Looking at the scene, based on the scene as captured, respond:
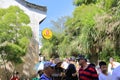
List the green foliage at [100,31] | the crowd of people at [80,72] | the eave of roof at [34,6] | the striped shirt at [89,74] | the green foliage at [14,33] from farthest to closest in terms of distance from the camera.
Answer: the eave of roof at [34,6], the green foliage at [14,33], the green foliage at [100,31], the striped shirt at [89,74], the crowd of people at [80,72]

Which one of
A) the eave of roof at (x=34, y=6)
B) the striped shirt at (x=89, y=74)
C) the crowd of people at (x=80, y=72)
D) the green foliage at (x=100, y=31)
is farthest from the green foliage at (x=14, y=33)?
the striped shirt at (x=89, y=74)

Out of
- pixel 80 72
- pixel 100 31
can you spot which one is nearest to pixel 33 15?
pixel 100 31

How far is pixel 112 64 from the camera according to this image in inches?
Answer: 559

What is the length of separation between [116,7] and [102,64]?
38.0 feet

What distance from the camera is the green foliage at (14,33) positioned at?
2897 cm

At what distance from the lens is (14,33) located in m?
29.6

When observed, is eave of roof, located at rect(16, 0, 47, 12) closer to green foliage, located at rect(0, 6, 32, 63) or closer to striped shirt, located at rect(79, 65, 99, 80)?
green foliage, located at rect(0, 6, 32, 63)

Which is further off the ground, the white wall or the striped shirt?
the white wall

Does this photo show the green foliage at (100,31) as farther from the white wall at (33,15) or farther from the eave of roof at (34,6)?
the eave of roof at (34,6)

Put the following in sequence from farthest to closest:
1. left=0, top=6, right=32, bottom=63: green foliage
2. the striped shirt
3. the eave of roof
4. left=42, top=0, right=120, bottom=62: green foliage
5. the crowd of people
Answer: the eave of roof < left=0, top=6, right=32, bottom=63: green foliage < left=42, top=0, right=120, bottom=62: green foliage < the striped shirt < the crowd of people

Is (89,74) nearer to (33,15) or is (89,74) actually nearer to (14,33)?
(14,33)

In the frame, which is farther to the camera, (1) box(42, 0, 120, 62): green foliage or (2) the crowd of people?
(1) box(42, 0, 120, 62): green foliage

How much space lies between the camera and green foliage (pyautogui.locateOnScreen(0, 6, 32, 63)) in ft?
95.0

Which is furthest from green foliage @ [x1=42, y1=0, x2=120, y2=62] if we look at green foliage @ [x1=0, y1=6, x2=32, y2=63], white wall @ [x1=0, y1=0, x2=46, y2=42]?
white wall @ [x1=0, y1=0, x2=46, y2=42]
